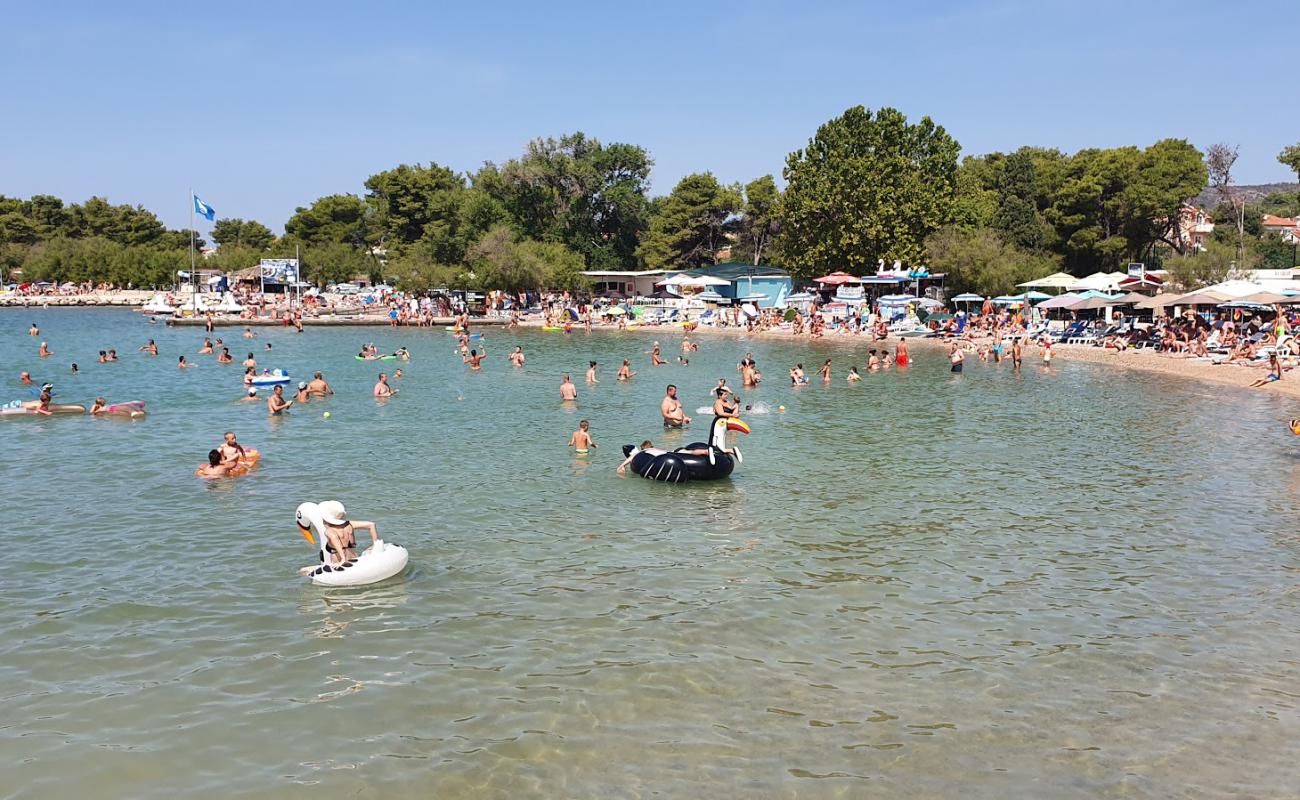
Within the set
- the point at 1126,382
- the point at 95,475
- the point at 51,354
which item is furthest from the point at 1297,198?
the point at 51,354

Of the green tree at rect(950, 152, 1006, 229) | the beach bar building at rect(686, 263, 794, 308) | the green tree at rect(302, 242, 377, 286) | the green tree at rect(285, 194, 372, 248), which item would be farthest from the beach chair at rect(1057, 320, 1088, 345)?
the green tree at rect(285, 194, 372, 248)

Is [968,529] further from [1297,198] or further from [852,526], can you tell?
[1297,198]

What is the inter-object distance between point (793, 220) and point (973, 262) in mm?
10102

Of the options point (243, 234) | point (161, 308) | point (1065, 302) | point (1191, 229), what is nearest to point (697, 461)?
point (1065, 302)

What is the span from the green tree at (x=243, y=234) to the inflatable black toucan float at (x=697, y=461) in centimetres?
10453

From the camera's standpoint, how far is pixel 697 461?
15.4 m

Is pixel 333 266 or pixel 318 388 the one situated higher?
pixel 333 266

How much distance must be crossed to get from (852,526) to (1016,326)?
3291 centimetres

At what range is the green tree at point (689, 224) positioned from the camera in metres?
73.6

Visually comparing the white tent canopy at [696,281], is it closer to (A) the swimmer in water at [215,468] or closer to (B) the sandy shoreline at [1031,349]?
(B) the sandy shoreline at [1031,349]

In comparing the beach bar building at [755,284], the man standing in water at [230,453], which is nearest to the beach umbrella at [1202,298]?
the beach bar building at [755,284]

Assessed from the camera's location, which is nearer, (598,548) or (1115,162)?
(598,548)

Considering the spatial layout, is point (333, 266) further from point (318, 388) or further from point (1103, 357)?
point (1103, 357)

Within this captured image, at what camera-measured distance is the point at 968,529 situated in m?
13.2
